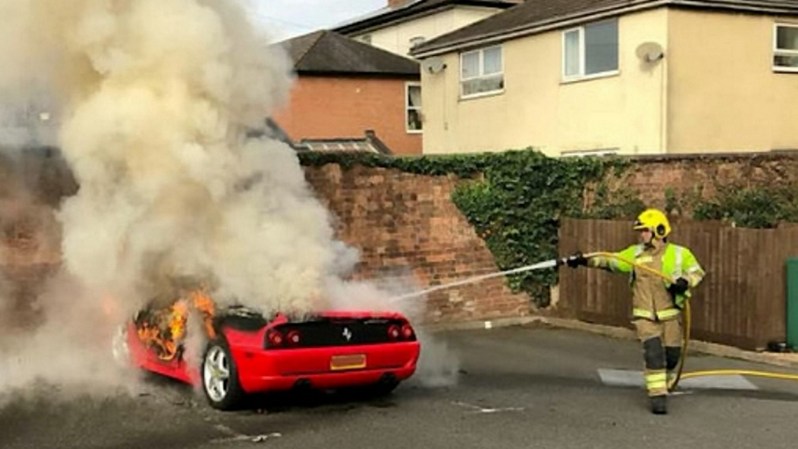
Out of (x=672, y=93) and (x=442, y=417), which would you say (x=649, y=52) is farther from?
(x=442, y=417)

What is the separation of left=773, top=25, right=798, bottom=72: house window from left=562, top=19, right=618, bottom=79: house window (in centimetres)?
337

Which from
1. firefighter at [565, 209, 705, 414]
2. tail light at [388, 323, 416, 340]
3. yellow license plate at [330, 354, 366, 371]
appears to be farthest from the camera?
firefighter at [565, 209, 705, 414]

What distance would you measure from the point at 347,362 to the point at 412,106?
2495 centimetres

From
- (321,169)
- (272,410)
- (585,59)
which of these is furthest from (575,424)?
(585,59)

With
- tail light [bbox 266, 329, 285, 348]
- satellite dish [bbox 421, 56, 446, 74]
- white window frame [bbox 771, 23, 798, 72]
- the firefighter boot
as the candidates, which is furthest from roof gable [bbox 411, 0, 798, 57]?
tail light [bbox 266, 329, 285, 348]

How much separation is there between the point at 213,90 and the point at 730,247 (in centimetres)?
643

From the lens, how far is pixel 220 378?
8.22 m

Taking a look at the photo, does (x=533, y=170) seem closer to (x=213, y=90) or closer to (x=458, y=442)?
(x=213, y=90)

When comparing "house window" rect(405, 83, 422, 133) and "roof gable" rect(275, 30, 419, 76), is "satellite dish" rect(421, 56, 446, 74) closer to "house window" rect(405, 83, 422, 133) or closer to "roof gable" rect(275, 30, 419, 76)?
"roof gable" rect(275, 30, 419, 76)

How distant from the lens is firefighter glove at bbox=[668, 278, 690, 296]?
27.6 feet

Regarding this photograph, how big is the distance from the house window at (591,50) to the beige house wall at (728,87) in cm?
149

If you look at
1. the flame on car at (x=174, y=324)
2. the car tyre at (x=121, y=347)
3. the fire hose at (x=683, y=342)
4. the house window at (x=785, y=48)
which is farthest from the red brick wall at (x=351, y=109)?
the flame on car at (x=174, y=324)

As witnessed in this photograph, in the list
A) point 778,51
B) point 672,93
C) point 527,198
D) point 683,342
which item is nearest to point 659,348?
point 683,342

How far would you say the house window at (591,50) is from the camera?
20.5m
